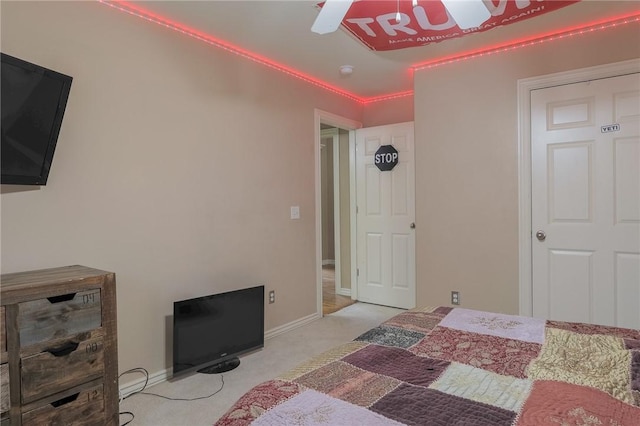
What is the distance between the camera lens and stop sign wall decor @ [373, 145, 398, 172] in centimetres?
425

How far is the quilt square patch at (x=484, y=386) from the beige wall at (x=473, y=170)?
6.90 feet

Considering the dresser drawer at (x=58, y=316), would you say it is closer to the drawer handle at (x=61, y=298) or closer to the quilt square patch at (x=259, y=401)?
the drawer handle at (x=61, y=298)

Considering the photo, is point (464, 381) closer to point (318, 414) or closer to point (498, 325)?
point (318, 414)

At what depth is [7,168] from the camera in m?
1.75

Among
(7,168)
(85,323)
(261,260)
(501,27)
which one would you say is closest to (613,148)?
(501,27)

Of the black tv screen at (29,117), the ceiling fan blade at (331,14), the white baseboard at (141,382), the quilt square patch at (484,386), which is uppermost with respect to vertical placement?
the ceiling fan blade at (331,14)

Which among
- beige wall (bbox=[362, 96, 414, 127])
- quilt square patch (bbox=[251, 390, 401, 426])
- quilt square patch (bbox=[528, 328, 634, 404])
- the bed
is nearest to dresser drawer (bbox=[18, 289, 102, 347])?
the bed

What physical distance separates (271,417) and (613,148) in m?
3.03

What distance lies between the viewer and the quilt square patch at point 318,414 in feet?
3.29

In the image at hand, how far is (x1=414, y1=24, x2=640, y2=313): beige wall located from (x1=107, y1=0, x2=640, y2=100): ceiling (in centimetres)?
20

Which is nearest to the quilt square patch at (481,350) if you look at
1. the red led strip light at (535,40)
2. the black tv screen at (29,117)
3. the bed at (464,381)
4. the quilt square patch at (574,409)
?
the bed at (464,381)

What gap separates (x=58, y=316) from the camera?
5.62ft

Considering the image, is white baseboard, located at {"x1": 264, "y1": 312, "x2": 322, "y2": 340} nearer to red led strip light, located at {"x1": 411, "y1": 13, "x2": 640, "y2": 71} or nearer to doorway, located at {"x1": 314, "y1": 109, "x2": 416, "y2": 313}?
doorway, located at {"x1": 314, "y1": 109, "x2": 416, "y2": 313}

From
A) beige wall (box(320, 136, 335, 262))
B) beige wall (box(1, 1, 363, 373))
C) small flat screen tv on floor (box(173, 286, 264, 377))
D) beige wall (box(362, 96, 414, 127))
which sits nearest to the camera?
beige wall (box(1, 1, 363, 373))
